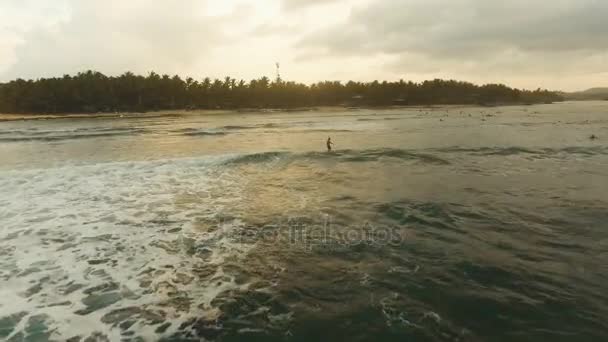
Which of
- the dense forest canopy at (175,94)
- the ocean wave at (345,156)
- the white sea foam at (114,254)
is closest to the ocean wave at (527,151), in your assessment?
the ocean wave at (345,156)

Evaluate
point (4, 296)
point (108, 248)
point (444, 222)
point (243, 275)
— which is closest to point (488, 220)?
point (444, 222)

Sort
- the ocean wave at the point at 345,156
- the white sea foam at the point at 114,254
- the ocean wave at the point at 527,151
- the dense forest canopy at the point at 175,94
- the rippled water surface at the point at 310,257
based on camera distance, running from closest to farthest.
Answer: the rippled water surface at the point at 310,257 → the white sea foam at the point at 114,254 → the ocean wave at the point at 345,156 → the ocean wave at the point at 527,151 → the dense forest canopy at the point at 175,94

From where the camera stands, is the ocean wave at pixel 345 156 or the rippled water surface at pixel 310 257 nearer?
the rippled water surface at pixel 310 257

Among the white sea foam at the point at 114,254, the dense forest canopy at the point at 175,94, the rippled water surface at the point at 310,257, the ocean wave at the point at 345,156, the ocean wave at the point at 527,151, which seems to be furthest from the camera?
the dense forest canopy at the point at 175,94

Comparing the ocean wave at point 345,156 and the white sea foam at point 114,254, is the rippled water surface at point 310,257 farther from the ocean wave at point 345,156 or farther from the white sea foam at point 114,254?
the ocean wave at point 345,156

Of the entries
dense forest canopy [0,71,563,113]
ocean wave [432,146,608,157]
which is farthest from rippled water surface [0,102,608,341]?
dense forest canopy [0,71,563,113]

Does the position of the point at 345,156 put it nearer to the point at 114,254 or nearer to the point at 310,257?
the point at 310,257

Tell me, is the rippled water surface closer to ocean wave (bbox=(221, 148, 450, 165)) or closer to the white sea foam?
the white sea foam

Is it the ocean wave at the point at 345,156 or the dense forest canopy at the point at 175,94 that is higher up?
the dense forest canopy at the point at 175,94

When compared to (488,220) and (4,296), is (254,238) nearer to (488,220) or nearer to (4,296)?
(4,296)
